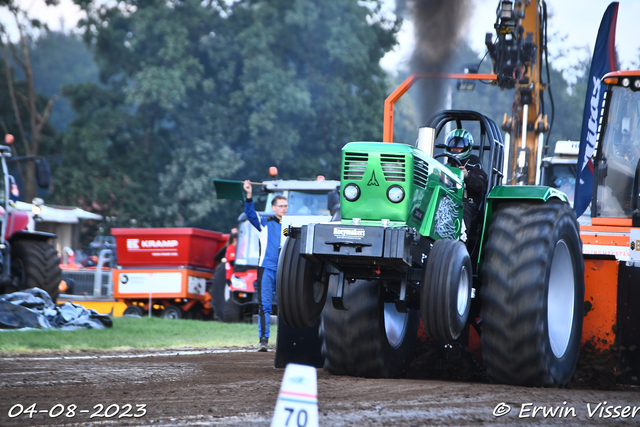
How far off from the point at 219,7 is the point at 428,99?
17.7 metres

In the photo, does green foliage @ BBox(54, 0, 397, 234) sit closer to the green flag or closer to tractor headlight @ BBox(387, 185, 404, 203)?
the green flag

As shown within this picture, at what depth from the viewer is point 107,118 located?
33750mm

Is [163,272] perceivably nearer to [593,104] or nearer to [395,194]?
[593,104]

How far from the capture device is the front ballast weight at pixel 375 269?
5.77m

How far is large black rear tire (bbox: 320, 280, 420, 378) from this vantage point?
6.68 m

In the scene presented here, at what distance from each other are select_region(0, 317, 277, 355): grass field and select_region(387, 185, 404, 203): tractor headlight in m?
5.20

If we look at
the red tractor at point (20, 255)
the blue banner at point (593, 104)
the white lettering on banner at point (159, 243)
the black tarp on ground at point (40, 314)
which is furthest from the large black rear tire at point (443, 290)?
the white lettering on banner at point (159, 243)

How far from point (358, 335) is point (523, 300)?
1.33 meters

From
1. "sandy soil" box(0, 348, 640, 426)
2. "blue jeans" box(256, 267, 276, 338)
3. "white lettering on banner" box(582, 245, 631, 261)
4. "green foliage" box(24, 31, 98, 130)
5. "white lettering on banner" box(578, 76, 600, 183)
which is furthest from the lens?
"green foliage" box(24, 31, 98, 130)

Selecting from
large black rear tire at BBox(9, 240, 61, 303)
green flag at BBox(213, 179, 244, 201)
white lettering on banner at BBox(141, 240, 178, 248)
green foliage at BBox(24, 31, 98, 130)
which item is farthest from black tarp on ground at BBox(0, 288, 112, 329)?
green foliage at BBox(24, 31, 98, 130)

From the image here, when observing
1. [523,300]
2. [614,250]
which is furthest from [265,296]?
[523,300]

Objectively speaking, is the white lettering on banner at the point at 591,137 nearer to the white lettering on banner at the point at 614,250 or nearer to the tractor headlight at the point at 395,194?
the white lettering on banner at the point at 614,250

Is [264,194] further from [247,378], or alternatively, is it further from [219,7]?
[219,7]

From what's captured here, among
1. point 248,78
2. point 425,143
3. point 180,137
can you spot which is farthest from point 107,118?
point 425,143
